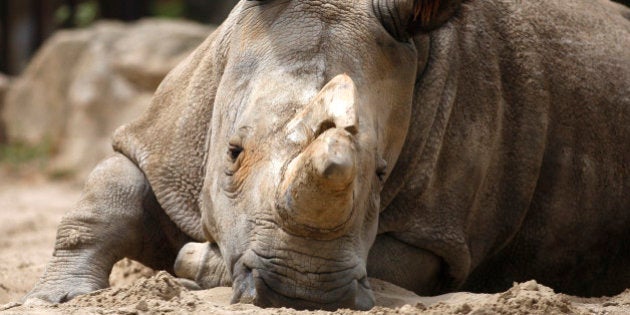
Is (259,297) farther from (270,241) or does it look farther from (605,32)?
(605,32)

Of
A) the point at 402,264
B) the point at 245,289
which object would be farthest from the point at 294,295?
the point at 402,264

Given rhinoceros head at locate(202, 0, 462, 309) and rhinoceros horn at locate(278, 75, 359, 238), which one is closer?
rhinoceros horn at locate(278, 75, 359, 238)

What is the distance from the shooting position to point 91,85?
11.8 m

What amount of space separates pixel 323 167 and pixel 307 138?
30cm

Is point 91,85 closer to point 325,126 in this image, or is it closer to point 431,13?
point 431,13

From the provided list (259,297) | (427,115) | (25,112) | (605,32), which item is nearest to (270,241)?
(259,297)

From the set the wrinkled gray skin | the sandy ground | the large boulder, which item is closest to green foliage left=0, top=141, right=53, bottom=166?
the large boulder

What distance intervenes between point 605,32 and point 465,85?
1.13 m

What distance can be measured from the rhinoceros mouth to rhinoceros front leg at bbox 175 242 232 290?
56 cm

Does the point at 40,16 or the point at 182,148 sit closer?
the point at 182,148

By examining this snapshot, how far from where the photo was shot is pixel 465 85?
5238mm

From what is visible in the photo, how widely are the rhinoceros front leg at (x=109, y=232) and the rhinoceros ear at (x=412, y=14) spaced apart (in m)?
1.32

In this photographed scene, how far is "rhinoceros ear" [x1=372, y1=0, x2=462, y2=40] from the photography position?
177 inches

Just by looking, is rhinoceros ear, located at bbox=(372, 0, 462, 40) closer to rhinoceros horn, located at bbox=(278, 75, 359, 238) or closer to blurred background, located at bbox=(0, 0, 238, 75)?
rhinoceros horn, located at bbox=(278, 75, 359, 238)
